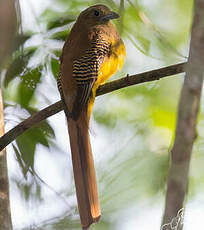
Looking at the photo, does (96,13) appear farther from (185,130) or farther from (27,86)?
(185,130)

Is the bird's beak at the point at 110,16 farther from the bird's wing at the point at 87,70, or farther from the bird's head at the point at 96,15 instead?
the bird's wing at the point at 87,70

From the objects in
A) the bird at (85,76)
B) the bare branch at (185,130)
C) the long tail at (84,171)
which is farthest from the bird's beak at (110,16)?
the bare branch at (185,130)

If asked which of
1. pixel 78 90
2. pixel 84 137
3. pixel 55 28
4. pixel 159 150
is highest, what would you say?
pixel 55 28

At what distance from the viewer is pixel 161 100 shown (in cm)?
341

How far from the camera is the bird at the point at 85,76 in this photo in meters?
2.29

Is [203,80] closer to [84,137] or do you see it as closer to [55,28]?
[84,137]

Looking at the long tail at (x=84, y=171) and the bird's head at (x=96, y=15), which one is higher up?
Answer: the bird's head at (x=96, y=15)

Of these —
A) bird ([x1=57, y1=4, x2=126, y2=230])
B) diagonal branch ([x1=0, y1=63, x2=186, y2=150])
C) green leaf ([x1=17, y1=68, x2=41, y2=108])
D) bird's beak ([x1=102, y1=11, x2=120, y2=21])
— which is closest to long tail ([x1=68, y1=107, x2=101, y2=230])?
bird ([x1=57, y1=4, x2=126, y2=230])

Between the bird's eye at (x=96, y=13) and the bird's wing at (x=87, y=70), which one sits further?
the bird's eye at (x=96, y=13)

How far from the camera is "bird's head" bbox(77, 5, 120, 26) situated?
3390mm

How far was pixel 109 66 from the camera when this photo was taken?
3.03 m

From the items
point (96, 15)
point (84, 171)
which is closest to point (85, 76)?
point (84, 171)

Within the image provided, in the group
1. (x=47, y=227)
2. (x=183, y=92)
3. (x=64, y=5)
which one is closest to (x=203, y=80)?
(x=183, y=92)

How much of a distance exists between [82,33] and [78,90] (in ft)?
→ 1.98
